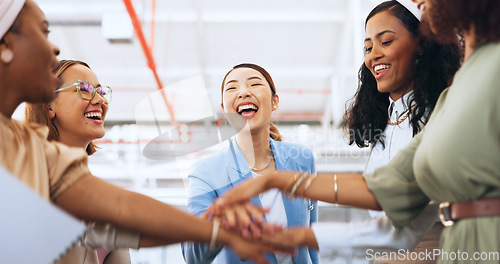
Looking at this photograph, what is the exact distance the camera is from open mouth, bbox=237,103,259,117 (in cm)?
271

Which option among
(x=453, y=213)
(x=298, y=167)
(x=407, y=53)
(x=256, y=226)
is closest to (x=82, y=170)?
(x=256, y=226)

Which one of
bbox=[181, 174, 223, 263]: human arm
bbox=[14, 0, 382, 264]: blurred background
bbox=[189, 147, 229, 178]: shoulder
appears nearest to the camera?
bbox=[181, 174, 223, 263]: human arm

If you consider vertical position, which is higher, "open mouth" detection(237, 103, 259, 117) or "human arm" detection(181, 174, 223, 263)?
"open mouth" detection(237, 103, 259, 117)

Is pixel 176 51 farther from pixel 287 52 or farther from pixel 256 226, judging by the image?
pixel 256 226

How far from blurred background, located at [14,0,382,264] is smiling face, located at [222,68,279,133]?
19.0 feet

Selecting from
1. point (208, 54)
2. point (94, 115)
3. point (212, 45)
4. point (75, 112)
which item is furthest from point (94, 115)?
point (208, 54)

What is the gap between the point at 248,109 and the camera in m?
2.73

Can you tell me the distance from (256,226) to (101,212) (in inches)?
23.2

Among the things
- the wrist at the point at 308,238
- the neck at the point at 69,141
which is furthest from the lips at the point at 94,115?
the wrist at the point at 308,238

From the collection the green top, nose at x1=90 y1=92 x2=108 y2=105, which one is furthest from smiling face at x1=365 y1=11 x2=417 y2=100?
nose at x1=90 y1=92 x2=108 y2=105

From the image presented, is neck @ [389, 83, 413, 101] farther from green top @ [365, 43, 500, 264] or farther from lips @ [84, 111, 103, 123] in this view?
lips @ [84, 111, 103, 123]

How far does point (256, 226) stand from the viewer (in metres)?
1.88

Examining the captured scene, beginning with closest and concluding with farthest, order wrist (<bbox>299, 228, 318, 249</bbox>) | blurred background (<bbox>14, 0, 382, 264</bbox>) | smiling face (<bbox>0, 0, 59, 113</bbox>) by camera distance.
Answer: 1. smiling face (<bbox>0, 0, 59, 113</bbox>)
2. wrist (<bbox>299, 228, 318, 249</bbox>)
3. blurred background (<bbox>14, 0, 382, 264</bbox>)

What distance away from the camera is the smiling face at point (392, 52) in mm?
2264
